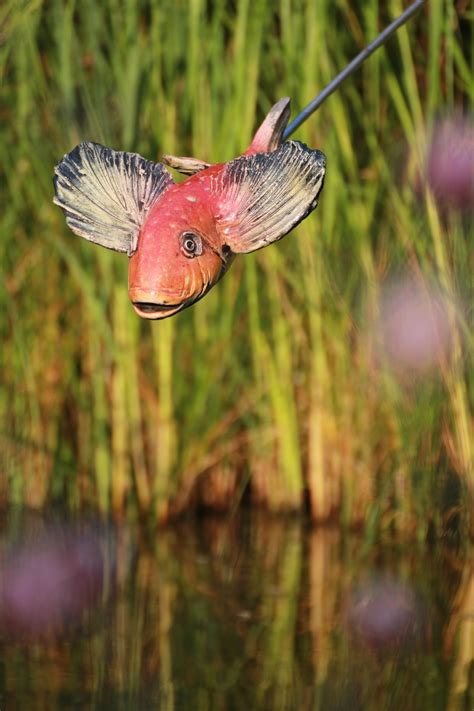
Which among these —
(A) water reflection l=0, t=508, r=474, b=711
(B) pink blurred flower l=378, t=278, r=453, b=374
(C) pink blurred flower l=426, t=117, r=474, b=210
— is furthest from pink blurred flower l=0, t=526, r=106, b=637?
(C) pink blurred flower l=426, t=117, r=474, b=210

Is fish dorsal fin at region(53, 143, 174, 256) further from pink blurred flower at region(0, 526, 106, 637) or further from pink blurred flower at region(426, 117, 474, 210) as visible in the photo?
pink blurred flower at region(426, 117, 474, 210)

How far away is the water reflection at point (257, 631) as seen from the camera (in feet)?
3.93

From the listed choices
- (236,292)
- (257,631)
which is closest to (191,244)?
(257,631)

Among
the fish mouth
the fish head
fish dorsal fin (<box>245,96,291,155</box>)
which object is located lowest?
the fish mouth

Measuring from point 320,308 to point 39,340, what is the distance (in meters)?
0.43

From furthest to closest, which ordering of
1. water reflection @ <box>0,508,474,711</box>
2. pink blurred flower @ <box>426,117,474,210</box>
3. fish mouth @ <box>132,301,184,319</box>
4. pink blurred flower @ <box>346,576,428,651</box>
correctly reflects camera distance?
pink blurred flower @ <box>426,117,474,210</box>, pink blurred flower @ <box>346,576,428,651</box>, water reflection @ <box>0,508,474,711</box>, fish mouth @ <box>132,301,184,319</box>

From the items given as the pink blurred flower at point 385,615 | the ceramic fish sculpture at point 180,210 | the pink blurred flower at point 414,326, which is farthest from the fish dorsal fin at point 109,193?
the pink blurred flower at point 414,326

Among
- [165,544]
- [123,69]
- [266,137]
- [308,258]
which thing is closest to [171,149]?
[123,69]

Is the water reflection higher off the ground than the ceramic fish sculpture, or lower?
lower

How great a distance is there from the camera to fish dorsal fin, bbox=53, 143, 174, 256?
1.09ft

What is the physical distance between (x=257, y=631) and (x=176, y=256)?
1.12 meters

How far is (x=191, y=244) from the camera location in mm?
324

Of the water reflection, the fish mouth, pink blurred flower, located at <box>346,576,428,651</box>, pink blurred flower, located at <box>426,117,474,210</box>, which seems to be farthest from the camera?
pink blurred flower, located at <box>426,117,474,210</box>

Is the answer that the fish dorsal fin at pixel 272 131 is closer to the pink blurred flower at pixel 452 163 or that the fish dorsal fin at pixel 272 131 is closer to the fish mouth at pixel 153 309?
the fish mouth at pixel 153 309
